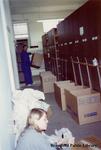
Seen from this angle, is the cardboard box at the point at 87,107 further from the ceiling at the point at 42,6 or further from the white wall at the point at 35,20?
the white wall at the point at 35,20

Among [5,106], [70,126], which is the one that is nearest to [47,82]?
[70,126]

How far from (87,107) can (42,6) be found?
6.91 m

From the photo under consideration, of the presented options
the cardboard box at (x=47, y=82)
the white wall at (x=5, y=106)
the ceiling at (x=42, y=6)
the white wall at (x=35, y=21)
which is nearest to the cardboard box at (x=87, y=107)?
the white wall at (x=5, y=106)

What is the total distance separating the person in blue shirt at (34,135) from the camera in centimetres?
160

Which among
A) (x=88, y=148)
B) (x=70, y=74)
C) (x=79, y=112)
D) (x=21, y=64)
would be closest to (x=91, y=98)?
(x=79, y=112)

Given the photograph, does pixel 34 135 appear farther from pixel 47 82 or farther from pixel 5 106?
pixel 47 82

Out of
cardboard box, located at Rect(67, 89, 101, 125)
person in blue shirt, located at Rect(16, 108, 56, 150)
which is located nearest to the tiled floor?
cardboard box, located at Rect(67, 89, 101, 125)

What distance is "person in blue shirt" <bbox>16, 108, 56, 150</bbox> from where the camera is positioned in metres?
1.60

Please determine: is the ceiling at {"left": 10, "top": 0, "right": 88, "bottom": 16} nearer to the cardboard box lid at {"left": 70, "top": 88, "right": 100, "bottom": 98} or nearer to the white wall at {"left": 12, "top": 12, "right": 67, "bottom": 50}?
the white wall at {"left": 12, "top": 12, "right": 67, "bottom": 50}

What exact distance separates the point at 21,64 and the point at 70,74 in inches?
129

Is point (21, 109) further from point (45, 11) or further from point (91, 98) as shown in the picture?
point (45, 11)

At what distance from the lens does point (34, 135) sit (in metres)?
1.62

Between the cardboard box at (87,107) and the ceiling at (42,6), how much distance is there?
589 cm

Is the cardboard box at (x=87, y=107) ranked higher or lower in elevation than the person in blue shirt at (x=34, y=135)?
lower
